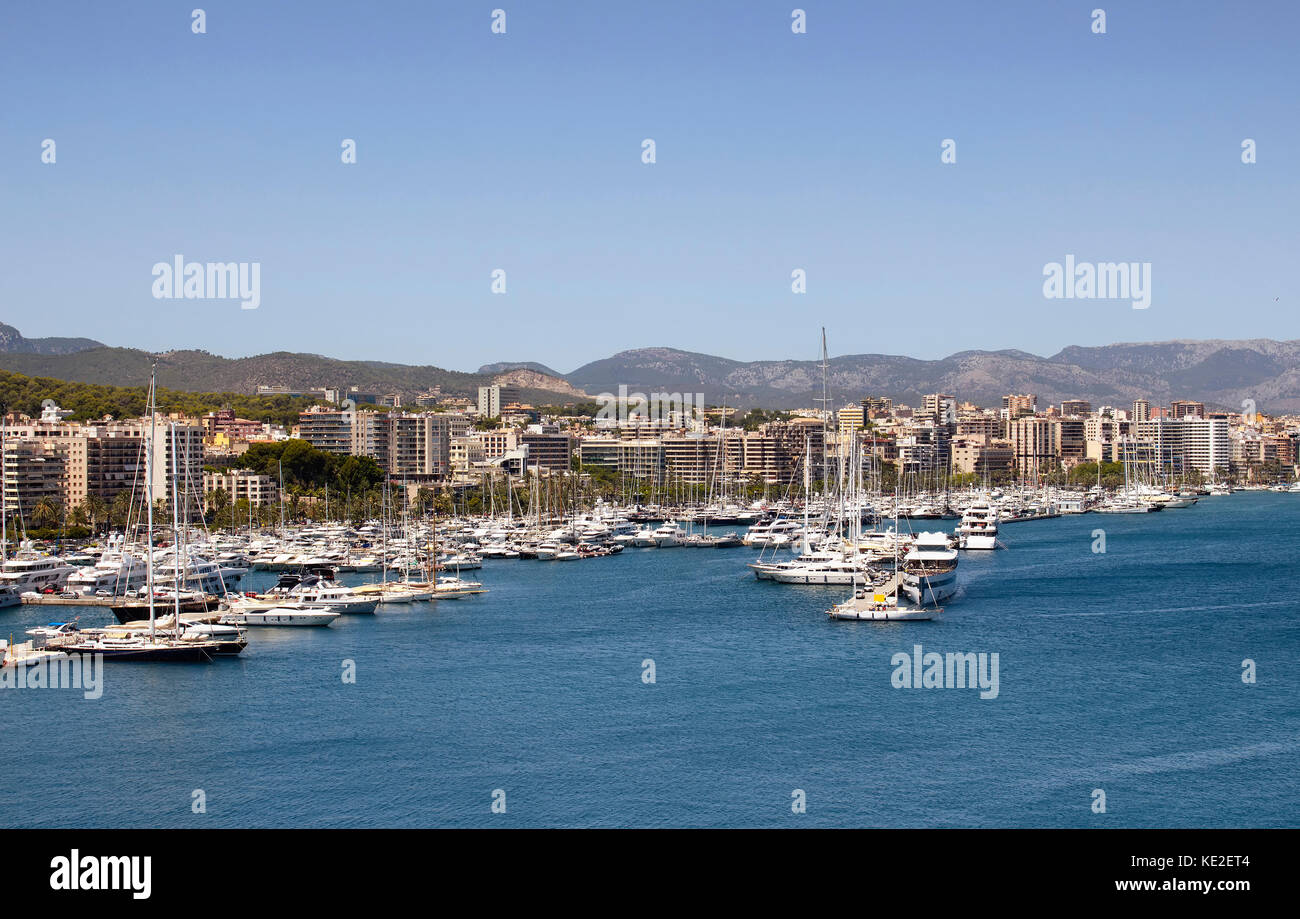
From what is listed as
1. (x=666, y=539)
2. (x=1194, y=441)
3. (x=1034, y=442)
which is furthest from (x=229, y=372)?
(x=666, y=539)

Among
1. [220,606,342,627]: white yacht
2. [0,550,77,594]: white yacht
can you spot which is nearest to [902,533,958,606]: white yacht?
[220,606,342,627]: white yacht

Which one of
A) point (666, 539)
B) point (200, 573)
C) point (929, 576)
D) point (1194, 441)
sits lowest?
point (666, 539)

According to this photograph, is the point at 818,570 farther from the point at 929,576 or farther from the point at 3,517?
the point at 3,517

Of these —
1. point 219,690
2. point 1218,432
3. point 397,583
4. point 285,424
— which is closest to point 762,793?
point 219,690

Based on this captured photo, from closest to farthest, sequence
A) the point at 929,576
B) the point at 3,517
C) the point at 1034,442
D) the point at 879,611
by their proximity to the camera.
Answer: the point at 879,611
the point at 929,576
the point at 3,517
the point at 1034,442

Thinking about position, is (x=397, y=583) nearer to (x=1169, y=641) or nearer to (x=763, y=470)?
(x=1169, y=641)

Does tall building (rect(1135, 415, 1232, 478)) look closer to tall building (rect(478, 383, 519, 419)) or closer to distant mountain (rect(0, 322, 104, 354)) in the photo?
tall building (rect(478, 383, 519, 419))

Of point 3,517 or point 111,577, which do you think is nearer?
point 111,577
